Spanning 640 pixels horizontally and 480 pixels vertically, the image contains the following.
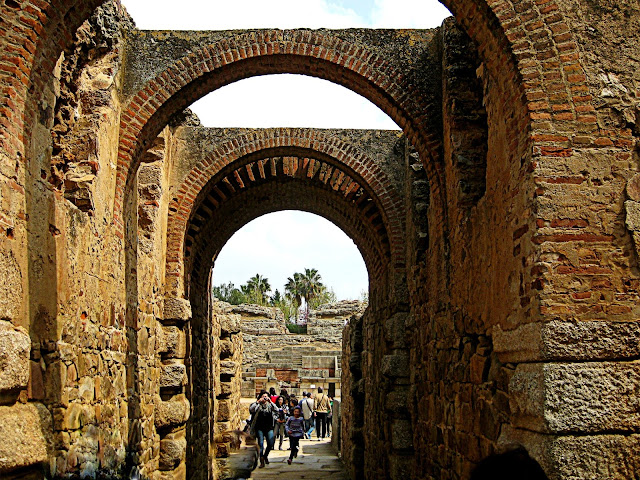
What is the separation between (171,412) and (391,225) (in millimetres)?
3941

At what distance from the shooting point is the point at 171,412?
8.78m

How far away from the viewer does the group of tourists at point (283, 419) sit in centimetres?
1426

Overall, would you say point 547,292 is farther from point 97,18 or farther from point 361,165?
point 361,165

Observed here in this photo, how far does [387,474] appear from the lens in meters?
9.79

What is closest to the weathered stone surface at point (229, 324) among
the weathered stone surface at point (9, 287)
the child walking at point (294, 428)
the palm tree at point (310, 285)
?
the child walking at point (294, 428)

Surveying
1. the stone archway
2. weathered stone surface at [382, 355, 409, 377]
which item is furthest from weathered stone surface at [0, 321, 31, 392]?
weathered stone surface at [382, 355, 409, 377]

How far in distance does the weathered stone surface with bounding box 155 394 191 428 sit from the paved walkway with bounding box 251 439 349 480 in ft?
14.1

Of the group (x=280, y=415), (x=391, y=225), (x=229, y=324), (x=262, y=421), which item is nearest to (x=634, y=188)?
(x=391, y=225)

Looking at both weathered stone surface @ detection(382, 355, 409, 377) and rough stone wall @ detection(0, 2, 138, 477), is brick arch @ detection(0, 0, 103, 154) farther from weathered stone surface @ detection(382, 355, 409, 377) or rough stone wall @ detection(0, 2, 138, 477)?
weathered stone surface @ detection(382, 355, 409, 377)

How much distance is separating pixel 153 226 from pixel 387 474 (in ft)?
15.6

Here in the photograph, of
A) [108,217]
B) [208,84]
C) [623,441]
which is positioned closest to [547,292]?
[623,441]

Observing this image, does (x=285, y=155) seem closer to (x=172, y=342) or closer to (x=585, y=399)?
(x=172, y=342)

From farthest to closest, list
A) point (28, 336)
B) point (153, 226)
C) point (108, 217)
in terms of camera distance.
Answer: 1. point (153, 226)
2. point (108, 217)
3. point (28, 336)

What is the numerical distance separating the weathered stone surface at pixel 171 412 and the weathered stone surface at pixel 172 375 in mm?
205
